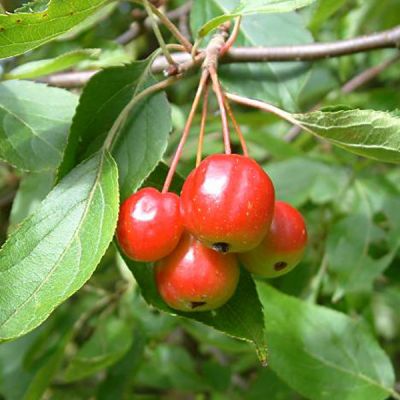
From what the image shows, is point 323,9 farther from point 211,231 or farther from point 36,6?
point 211,231

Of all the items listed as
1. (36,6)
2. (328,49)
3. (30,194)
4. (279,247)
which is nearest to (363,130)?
(279,247)

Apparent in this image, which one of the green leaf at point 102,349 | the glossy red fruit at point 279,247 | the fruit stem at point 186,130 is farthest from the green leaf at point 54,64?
the green leaf at point 102,349

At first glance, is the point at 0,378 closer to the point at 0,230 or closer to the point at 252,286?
the point at 0,230

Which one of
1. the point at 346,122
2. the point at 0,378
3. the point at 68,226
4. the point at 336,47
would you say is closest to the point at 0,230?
the point at 0,378

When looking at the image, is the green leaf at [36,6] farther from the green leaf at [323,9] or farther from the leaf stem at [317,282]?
the leaf stem at [317,282]

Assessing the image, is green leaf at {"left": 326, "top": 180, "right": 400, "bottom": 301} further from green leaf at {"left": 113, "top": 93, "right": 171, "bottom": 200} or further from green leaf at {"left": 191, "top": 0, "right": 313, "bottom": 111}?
green leaf at {"left": 113, "top": 93, "right": 171, "bottom": 200}

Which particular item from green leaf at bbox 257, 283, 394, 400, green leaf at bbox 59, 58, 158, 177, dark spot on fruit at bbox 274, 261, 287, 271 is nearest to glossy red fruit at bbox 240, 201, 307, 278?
dark spot on fruit at bbox 274, 261, 287, 271
